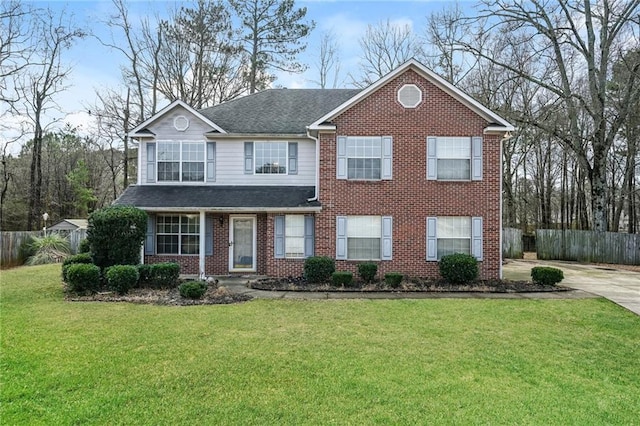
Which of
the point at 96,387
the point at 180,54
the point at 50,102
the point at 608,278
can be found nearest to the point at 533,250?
the point at 608,278

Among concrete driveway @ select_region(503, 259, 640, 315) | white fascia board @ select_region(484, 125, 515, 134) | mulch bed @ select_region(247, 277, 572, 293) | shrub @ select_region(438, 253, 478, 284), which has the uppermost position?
white fascia board @ select_region(484, 125, 515, 134)

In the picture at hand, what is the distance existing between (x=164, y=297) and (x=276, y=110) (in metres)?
9.08

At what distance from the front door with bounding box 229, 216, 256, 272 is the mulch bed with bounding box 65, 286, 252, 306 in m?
3.19

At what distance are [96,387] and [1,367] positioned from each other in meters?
1.83

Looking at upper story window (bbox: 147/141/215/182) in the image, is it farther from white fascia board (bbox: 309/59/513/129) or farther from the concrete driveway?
the concrete driveway

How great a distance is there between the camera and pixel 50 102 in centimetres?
2622

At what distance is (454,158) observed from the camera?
13.5 m

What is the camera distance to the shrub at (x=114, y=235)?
1145 cm

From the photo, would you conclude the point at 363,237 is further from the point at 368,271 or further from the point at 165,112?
the point at 165,112

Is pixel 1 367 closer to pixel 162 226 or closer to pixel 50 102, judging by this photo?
pixel 162 226

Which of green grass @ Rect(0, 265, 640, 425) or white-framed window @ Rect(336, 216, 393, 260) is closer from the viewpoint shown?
green grass @ Rect(0, 265, 640, 425)

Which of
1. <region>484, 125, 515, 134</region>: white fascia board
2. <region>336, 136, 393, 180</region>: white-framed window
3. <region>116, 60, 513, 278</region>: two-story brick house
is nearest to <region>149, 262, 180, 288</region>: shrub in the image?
<region>116, 60, 513, 278</region>: two-story brick house

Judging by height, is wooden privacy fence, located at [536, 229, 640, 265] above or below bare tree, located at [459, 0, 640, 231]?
below

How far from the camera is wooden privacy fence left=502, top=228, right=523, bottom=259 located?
24.9 meters
